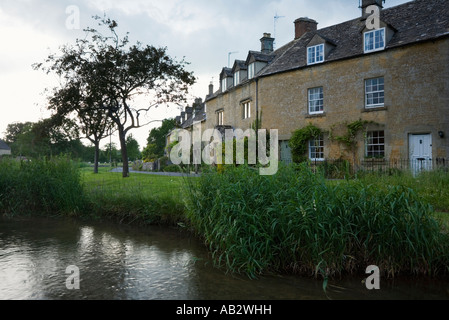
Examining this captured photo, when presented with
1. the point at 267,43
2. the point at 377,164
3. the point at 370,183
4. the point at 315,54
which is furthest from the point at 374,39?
the point at 370,183

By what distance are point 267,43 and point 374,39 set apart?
44.5ft

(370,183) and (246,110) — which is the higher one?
(246,110)

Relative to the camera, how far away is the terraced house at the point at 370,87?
1590cm

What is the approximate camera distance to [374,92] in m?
17.9

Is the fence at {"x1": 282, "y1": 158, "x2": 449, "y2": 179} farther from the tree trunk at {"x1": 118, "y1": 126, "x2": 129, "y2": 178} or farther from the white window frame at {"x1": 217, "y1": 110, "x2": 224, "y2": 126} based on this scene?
the white window frame at {"x1": 217, "y1": 110, "x2": 224, "y2": 126}

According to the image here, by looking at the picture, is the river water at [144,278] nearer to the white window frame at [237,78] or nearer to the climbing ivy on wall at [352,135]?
the climbing ivy on wall at [352,135]

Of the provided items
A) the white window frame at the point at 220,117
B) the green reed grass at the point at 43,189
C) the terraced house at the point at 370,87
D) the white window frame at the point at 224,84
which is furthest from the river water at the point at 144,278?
the white window frame at the point at 224,84

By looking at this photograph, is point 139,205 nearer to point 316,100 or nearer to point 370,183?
point 370,183

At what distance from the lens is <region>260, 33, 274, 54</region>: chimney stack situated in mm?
29891

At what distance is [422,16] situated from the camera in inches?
686

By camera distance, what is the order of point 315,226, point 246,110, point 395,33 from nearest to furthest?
point 315,226 → point 395,33 → point 246,110

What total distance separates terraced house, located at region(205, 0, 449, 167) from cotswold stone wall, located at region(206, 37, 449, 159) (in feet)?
0.14
